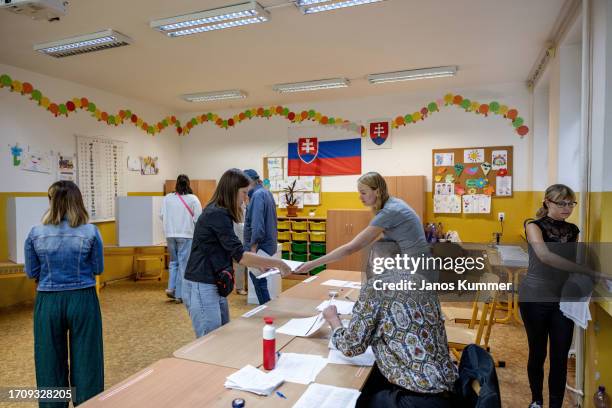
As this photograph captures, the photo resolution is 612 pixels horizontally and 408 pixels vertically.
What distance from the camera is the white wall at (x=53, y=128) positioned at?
4859 millimetres

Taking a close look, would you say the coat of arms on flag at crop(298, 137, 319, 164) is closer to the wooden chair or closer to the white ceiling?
the white ceiling

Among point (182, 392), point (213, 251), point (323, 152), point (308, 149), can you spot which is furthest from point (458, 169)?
point (182, 392)

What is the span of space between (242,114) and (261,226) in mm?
4100

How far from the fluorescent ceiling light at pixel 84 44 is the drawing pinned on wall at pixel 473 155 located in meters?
4.78

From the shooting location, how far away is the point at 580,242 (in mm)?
2541

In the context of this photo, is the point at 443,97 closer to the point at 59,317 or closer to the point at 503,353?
the point at 503,353

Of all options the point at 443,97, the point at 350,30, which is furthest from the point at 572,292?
the point at 443,97

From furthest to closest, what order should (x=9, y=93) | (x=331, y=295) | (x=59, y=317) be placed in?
(x=9, y=93) → (x=331, y=295) → (x=59, y=317)

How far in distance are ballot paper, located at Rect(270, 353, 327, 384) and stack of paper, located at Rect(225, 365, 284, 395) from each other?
42 millimetres

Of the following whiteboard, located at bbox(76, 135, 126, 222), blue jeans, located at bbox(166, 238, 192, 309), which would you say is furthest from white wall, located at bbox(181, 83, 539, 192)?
blue jeans, located at bbox(166, 238, 192, 309)

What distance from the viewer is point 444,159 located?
6059mm

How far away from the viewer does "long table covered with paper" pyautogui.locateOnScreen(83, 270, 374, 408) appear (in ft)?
4.77

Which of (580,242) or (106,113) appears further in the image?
(106,113)

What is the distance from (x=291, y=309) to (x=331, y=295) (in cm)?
40
